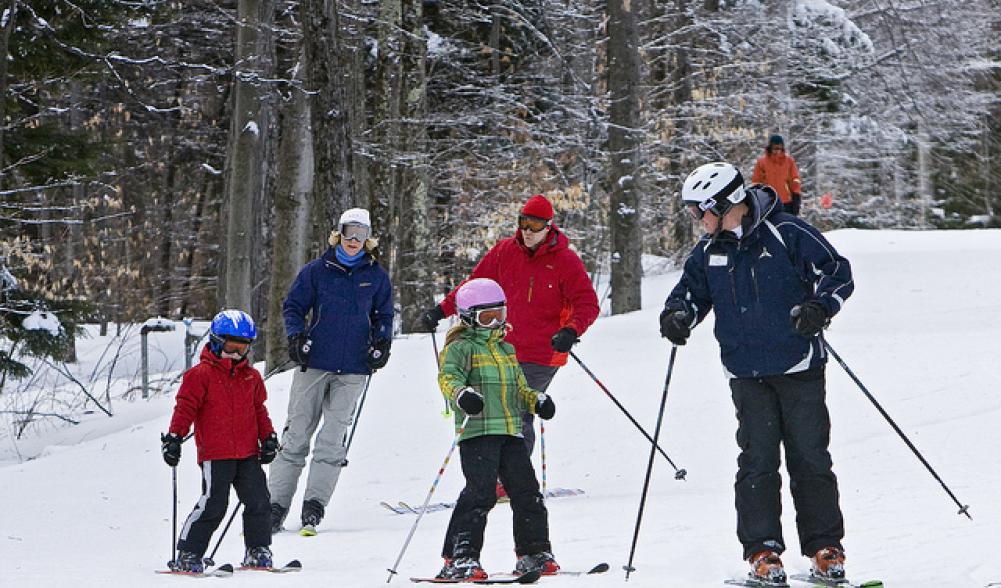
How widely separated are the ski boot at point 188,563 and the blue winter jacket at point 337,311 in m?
1.77

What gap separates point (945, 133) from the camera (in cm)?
3325

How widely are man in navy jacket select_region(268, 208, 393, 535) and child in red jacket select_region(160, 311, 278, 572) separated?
1.15m

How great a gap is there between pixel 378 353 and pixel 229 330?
148 cm

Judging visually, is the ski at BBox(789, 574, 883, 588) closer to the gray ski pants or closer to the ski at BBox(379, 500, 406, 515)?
the gray ski pants

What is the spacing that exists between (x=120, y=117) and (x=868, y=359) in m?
21.9

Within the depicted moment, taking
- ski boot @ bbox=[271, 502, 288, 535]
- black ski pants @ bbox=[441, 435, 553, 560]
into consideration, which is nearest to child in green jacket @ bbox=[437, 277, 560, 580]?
black ski pants @ bbox=[441, 435, 553, 560]

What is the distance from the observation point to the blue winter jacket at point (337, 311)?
759cm

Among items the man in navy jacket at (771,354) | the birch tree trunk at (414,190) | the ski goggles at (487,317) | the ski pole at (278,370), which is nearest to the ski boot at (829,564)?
the man in navy jacket at (771,354)

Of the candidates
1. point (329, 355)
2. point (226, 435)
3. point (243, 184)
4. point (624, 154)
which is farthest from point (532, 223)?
point (624, 154)

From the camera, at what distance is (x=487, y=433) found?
18.1ft

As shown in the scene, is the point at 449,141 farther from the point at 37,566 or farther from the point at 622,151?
the point at 37,566

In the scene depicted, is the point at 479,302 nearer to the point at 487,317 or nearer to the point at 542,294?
the point at 487,317

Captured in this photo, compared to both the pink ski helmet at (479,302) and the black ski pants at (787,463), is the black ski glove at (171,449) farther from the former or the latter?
the black ski pants at (787,463)

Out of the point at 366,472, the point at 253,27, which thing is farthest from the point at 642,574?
the point at 253,27
